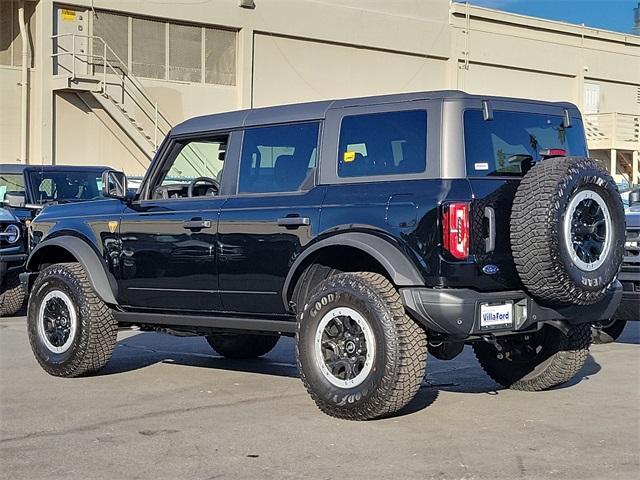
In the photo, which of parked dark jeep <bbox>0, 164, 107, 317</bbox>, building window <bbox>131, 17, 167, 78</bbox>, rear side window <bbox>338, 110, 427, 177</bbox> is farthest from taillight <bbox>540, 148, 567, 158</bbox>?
building window <bbox>131, 17, 167, 78</bbox>

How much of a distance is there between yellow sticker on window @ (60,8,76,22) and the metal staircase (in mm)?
428

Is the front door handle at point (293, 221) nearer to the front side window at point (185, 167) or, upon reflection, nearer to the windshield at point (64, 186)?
the front side window at point (185, 167)

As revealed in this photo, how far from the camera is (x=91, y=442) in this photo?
20.5 ft

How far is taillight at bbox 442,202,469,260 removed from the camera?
639cm

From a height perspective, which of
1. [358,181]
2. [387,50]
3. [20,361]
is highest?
[387,50]

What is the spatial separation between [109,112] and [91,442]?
68.0 feet

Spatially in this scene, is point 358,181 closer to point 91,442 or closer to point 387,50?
point 91,442

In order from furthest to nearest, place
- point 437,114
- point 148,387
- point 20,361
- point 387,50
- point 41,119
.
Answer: point 387,50 < point 41,119 < point 20,361 < point 148,387 < point 437,114

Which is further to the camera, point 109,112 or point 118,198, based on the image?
point 109,112

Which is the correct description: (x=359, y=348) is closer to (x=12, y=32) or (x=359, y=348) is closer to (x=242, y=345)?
(x=242, y=345)

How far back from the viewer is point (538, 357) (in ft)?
25.8

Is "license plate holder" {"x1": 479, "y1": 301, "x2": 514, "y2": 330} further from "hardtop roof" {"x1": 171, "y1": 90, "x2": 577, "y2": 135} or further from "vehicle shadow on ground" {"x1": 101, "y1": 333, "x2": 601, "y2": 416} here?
"hardtop roof" {"x1": 171, "y1": 90, "x2": 577, "y2": 135}

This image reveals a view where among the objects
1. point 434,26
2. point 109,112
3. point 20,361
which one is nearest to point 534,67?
point 434,26

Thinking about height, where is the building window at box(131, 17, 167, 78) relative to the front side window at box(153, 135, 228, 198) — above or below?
above
